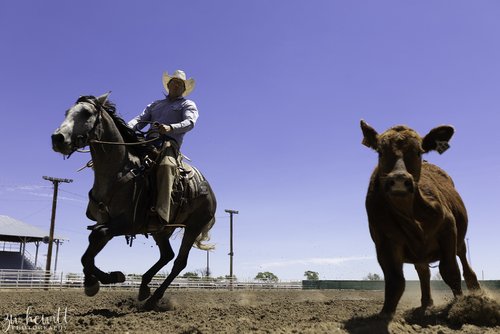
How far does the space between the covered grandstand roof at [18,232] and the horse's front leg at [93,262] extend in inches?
1506

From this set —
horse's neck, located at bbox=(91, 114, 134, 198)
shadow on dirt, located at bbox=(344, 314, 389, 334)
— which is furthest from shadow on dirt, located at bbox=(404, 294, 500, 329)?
horse's neck, located at bbox=(91, 114, 134, 198)

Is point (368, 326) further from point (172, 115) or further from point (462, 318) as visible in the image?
point (172, 115)

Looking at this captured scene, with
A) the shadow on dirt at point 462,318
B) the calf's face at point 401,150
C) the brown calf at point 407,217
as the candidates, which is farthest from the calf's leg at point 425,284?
the calf's face at point 401,150

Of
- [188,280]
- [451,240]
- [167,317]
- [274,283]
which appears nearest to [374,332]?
[451,240]

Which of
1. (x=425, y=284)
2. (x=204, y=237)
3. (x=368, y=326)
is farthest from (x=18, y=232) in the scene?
(x=368, y=326)

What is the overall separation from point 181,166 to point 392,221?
3.91 m

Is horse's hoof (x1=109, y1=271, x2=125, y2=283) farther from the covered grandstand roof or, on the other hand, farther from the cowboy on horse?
the covered grandstand roof

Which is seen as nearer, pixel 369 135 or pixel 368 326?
pixel 368 326

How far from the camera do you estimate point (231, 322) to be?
4707mm

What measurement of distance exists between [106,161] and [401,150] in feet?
12.6

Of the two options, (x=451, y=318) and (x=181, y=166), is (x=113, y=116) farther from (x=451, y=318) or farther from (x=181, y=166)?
(x=451, y=318)

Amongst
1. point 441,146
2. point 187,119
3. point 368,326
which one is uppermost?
point 187,119

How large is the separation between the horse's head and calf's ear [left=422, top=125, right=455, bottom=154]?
4.13 metres

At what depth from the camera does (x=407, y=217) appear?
4918mm
